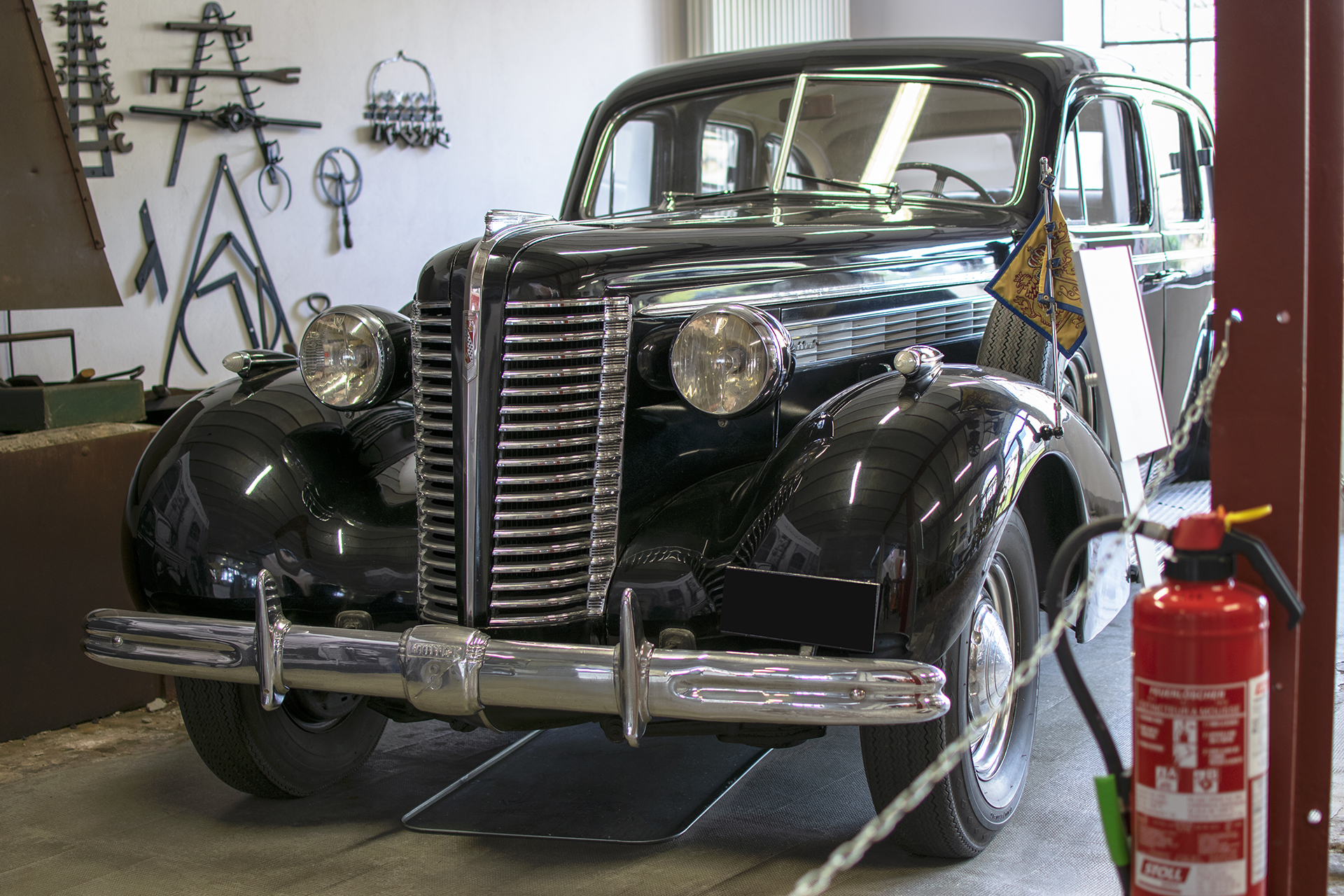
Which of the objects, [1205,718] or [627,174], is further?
[627,174]

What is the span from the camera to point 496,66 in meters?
7.34

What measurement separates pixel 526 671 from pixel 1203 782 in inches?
42.4

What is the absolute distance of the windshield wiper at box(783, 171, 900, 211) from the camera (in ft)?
11.1

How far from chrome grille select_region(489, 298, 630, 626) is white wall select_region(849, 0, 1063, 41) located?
8.07 metres

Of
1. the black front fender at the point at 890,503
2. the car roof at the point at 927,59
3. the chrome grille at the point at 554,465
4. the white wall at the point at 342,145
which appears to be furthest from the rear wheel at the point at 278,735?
the white wall at the point at 342,145

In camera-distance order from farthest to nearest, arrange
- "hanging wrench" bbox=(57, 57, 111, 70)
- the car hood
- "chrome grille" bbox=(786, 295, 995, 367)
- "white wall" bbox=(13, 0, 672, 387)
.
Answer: "white wall" bbox=(13, 0, 672, 387) → "hanging wrench" bbox=(57, 57, 111, 70) → "chrome grille" bbox=(786, 295, 995, 367) → the car hood

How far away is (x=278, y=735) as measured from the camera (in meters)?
2.82

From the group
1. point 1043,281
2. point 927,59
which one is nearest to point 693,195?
point 927,59

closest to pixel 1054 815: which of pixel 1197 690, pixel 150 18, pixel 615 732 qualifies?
pixel 615 732

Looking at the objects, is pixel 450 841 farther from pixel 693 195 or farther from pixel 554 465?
pixel 693 195

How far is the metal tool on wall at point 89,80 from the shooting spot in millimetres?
4996

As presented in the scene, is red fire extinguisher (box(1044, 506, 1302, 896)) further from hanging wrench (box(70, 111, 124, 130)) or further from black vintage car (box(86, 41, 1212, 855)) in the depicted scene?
hanging wrench (box(70, 111, 124, 130))

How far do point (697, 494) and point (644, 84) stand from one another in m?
1.97

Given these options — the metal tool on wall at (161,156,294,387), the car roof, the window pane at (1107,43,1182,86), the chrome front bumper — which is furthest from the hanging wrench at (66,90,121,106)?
the window pane at (1107,43,1182,86)
